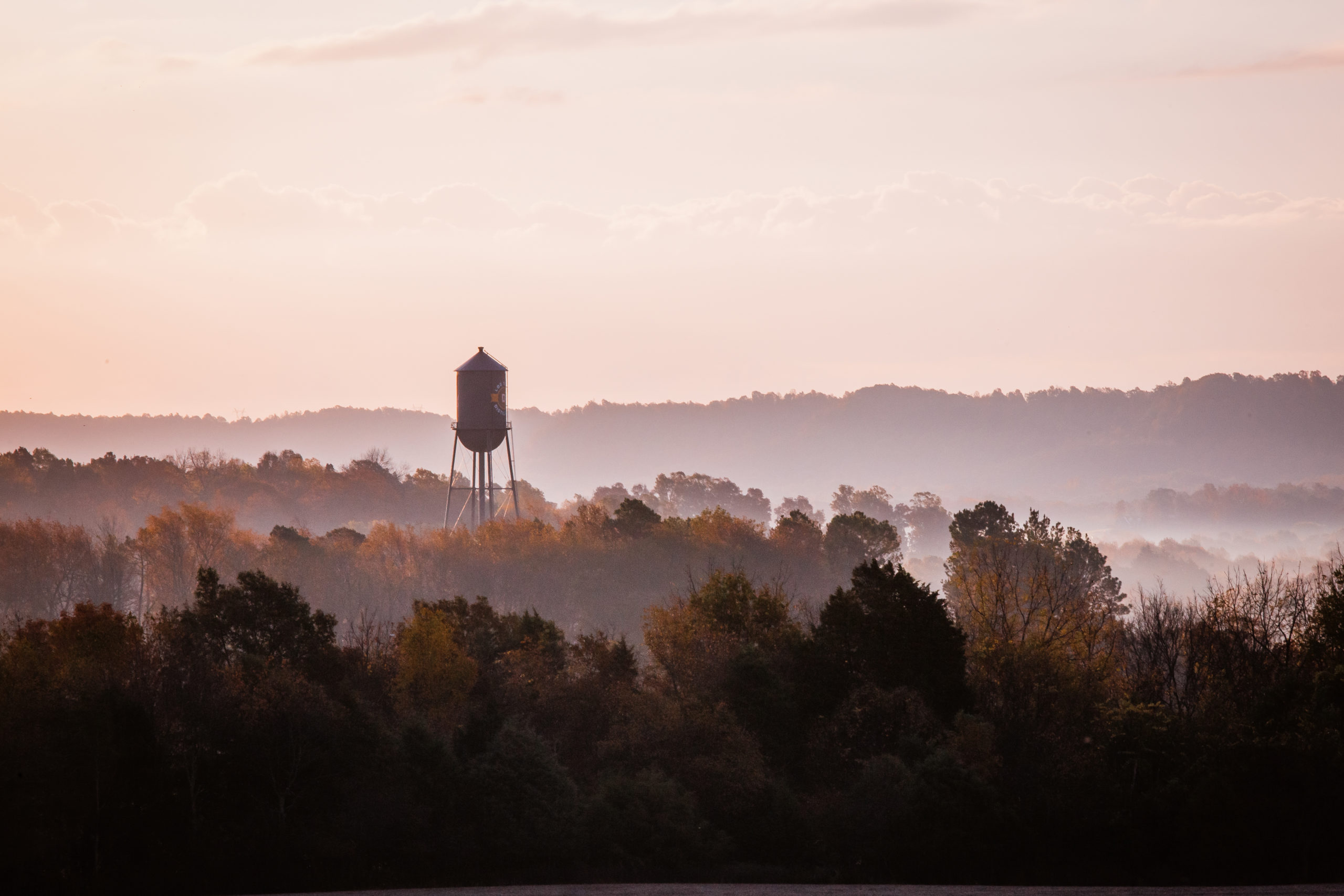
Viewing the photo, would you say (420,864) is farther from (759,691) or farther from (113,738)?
(759,691)

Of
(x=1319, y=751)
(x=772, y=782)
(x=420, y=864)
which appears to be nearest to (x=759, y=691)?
(x=772, y=782)

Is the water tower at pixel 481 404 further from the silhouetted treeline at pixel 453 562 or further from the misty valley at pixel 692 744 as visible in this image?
the misty valley at pixel 692 744

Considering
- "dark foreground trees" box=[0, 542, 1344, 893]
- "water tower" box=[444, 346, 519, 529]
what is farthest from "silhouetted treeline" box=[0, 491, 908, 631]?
"dark foreground trees" box=[0, 542, 1344, 893]

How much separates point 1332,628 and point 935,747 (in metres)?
12.4

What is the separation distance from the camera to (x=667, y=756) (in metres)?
44.9

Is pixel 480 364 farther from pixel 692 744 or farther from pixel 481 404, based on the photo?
pixel 692 744

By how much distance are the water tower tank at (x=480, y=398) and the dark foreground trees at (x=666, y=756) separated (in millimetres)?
32543

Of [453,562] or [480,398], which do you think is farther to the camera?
[453,562]

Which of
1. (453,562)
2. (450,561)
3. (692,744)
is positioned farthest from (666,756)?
(450,561)

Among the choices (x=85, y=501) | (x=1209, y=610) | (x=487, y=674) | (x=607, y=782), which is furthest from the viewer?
(x=85, y=501)

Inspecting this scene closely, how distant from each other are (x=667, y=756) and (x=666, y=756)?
33 mm

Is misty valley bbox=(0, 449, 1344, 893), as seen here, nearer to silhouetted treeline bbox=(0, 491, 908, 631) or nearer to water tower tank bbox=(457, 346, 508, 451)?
water tower tank bbox=(457, 346, 508, 451)

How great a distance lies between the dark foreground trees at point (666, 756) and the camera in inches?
1527

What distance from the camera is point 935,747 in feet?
142
